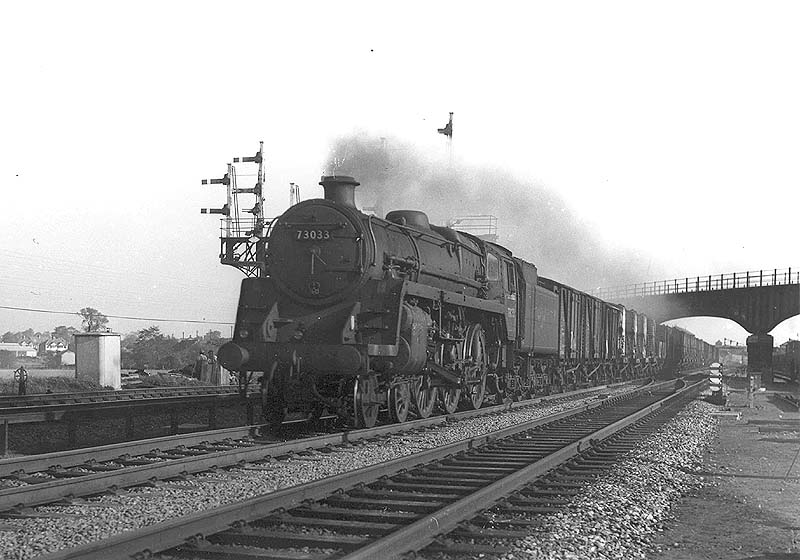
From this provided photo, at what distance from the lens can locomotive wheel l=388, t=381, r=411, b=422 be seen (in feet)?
41.7

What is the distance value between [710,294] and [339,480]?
5103 cm

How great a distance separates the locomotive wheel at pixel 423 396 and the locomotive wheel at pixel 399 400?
0.23 metres

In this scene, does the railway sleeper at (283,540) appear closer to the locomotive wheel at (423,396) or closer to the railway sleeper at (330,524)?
the railway sleeper at (330,524)

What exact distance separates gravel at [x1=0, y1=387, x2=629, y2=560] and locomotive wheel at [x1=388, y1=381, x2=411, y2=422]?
177 cm

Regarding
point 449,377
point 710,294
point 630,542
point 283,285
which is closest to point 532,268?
point 449,377

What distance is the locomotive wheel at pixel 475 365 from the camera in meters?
15.3

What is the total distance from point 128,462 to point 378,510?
3573mm

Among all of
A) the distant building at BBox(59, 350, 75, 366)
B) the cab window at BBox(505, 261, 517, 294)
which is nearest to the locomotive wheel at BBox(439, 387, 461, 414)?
the cab window at BBox(505, 261, 517, 294)

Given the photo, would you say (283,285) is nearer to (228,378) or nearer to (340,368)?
(340,368)

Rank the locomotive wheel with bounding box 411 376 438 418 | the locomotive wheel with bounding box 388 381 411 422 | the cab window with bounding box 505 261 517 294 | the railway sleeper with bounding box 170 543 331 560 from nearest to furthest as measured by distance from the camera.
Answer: the railway sleeper with bounding box 170 543 331 560 → the locomotive wheel with bounding box 388 381 411 422 → the locomotive wheel with bounding box 411 376 438 418 → the cab window with bounding box 505 261 517 294

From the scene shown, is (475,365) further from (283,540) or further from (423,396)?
(283,540)

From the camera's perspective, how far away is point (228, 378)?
101 feet

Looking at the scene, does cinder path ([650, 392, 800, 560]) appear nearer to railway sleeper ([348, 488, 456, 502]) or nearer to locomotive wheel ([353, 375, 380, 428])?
railway sleeper ([348, 488, 456, 502])

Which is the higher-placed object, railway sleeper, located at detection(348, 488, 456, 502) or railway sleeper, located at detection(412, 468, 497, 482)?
railway sleeper, located at detection(348, 488, 456, 502)
